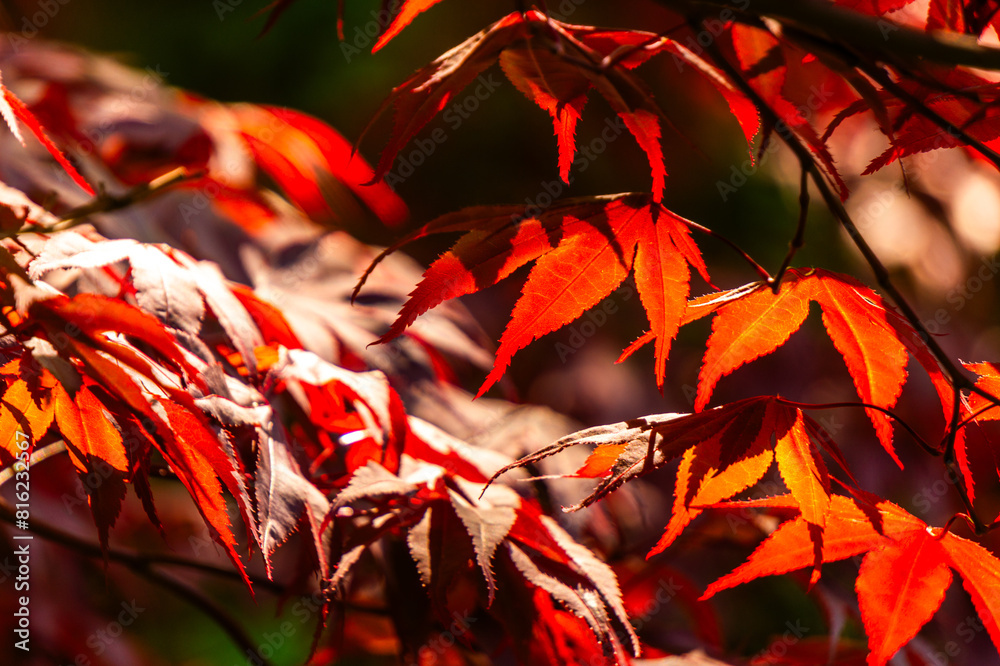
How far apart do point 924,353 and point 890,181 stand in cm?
181

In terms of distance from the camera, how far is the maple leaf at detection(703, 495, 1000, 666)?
0.45m

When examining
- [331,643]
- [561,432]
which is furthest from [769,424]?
[331,643]

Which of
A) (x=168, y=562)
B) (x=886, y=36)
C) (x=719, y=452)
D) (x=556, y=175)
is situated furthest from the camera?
(x=556, y=175)

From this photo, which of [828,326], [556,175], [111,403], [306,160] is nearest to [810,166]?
[828,326]

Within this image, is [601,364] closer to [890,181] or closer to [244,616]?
[890,181]

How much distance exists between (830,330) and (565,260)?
0.61ft

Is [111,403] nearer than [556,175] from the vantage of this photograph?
Yes

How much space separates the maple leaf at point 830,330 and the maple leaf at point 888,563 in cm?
5

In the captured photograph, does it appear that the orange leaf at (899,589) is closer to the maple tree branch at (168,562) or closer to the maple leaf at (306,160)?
the maple tree branch at (168,562)

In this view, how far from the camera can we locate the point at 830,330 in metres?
0.48

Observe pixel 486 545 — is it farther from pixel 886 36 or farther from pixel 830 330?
pixel 886 36

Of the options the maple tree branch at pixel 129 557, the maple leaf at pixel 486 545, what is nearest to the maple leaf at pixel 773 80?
the maple leaf at pixel 486 545

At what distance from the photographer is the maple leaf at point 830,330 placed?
17.8 inches

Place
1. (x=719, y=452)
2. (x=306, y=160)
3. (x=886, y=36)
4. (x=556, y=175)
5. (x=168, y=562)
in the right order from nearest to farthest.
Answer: (x=886, y=36), (x=719, y=452), (x=168, y=562), (x=306, y=160), (x=556, y=175)
